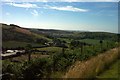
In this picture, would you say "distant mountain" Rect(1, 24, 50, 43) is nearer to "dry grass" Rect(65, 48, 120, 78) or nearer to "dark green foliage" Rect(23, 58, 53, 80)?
"dry grass" Rect(65, 48, 120, 78)

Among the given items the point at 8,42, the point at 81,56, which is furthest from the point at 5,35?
the point at 81,56

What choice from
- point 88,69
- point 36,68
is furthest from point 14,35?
point 88,69

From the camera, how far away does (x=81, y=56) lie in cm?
1292

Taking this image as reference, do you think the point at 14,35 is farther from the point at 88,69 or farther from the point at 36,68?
the point at 88,69

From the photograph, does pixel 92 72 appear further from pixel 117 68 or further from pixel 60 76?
pixel 117 68

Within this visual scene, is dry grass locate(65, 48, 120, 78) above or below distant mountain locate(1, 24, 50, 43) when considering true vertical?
below

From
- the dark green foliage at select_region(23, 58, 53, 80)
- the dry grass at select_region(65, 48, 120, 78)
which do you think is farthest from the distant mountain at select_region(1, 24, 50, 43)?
the dark green foliage at select_region(23, 58, 53, 80)

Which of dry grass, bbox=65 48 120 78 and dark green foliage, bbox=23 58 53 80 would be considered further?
dark green foliage, bbox=23 58 53 80

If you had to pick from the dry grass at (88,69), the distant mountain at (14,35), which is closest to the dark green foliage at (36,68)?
the dry grass at (88,69)

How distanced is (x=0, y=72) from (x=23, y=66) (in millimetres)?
831

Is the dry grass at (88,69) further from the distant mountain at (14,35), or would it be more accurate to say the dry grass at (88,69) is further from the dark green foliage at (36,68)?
the distant mountain at (14,35)

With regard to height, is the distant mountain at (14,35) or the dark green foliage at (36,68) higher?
the distant mountain at (14,35)

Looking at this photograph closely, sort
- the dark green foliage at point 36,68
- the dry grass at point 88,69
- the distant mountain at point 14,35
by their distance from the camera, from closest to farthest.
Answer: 1. the dry grass at point 88,69
2. the dark green foliage at point 36,68
3. the distant mountain at point 14,35

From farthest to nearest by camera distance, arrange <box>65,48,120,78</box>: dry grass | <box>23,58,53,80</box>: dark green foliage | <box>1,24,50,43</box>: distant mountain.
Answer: <box>1,24,50,43</box>: distant mountain → <box>23,58,53,80</box>: dark green foliage → <box>65,48,120,78</box>: dry grass
